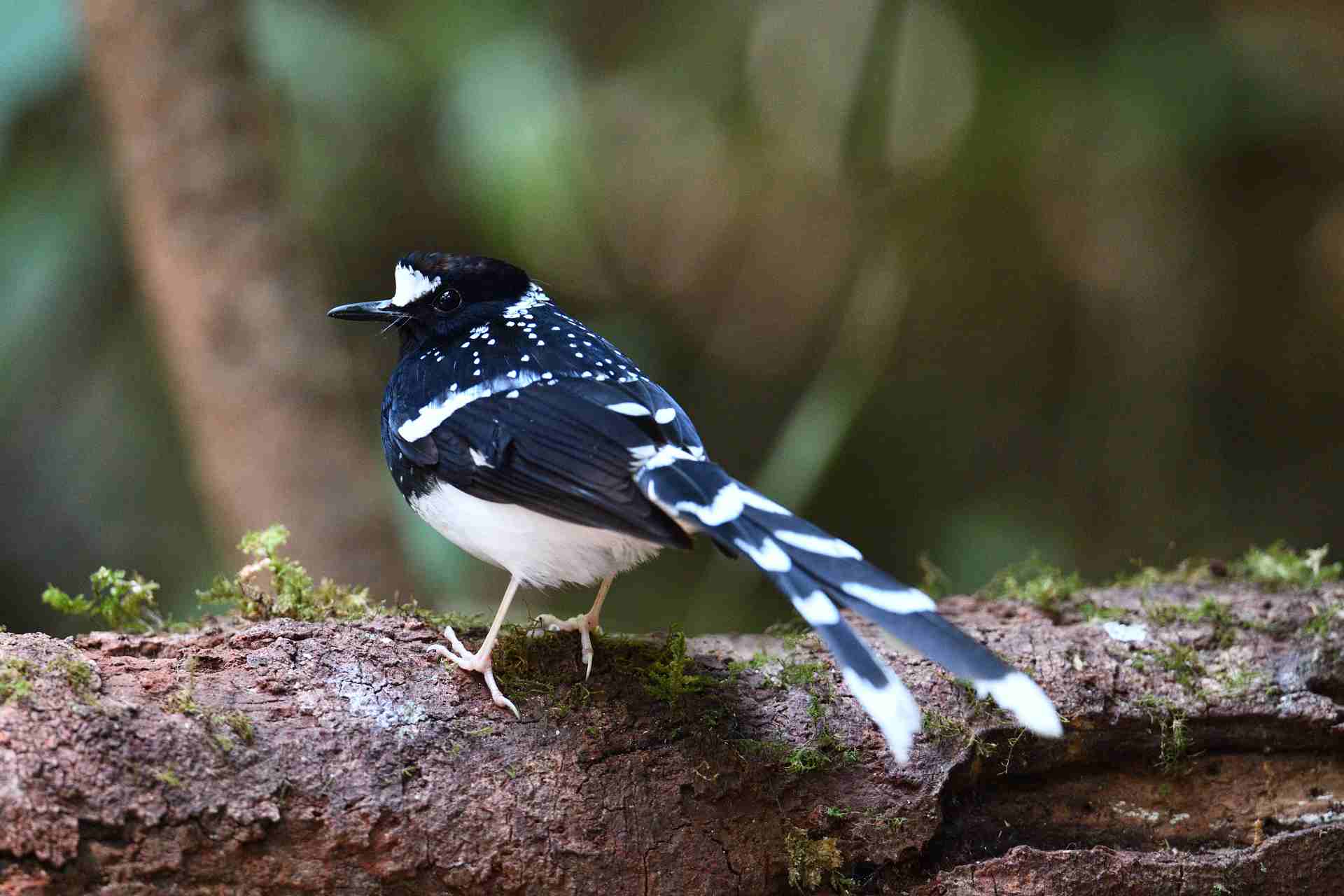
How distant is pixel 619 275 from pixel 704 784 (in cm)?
477

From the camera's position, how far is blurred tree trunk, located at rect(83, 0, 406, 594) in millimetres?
5207

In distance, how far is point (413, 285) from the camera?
3332 millimetres

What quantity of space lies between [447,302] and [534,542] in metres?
0.89

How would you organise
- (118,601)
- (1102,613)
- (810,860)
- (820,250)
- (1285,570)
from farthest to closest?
(820,250) → (1285,570) → (1102,613) → (118,601) → (810,860)

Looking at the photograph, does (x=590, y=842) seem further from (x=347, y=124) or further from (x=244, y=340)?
(x=347, y=124)

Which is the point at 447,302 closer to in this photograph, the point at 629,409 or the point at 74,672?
the point at 629,409

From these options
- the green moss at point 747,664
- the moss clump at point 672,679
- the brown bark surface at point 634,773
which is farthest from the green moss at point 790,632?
the moss clump at point 672,679

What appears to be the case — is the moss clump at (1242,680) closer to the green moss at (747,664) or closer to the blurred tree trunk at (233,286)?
the green moss at (747,664)

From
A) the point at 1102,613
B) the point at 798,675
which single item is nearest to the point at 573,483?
the point at 798,675

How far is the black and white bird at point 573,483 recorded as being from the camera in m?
2.30

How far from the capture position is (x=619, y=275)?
6996 mm

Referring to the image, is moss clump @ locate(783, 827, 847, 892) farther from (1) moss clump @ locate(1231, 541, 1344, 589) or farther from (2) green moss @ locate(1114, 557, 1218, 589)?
(1) moss clump @ locate(1231, 541, 1344, 589)

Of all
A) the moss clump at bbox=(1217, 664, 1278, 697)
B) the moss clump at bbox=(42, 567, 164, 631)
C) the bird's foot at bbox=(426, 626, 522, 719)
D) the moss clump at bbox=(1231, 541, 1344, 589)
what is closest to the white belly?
the bird's foot at bbox=(426, 626, 522, 719)

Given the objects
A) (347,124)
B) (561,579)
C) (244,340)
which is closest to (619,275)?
(347,124)
